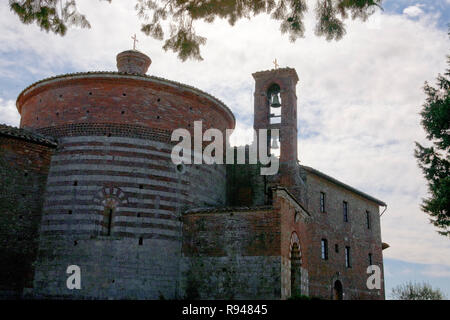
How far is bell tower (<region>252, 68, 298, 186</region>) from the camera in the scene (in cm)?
1836

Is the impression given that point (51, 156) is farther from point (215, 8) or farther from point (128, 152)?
point (215, 8)

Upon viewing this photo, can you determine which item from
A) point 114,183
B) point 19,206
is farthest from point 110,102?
point 19,206

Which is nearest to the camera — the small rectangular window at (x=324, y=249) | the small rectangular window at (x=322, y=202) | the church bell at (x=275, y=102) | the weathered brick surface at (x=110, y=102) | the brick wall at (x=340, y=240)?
the weathered brick surface at (x=110, y=102)

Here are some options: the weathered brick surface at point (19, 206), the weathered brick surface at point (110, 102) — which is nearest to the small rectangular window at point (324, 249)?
the weathered brick surface at point (110, 102)

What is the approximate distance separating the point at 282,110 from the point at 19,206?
35.8 feet

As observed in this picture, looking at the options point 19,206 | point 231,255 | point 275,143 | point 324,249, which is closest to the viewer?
point 19,206

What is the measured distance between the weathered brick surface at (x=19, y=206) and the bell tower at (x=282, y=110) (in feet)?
29.6

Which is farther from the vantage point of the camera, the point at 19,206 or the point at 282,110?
the point at 282,110

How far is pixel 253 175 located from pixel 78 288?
8.47 metres

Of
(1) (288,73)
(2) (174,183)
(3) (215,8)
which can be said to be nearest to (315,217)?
(1) (288,73)

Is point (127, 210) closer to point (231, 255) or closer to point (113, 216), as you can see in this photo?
point (113, 216)

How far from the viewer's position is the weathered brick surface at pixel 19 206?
13.5m

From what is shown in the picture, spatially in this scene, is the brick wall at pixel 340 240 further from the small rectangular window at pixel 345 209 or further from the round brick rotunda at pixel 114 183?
the round brick rotunda at pixel 114 183

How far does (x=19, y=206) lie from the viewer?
14.0m
